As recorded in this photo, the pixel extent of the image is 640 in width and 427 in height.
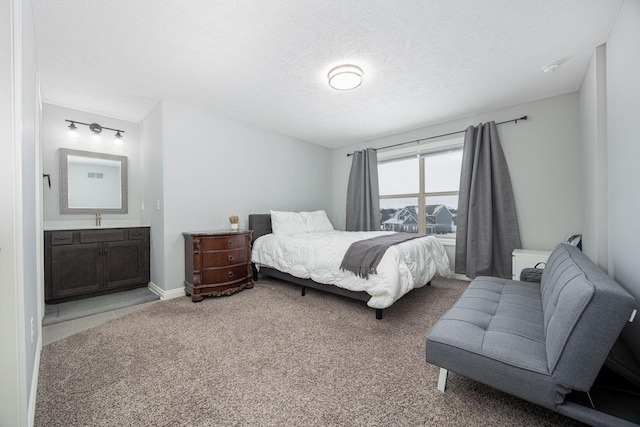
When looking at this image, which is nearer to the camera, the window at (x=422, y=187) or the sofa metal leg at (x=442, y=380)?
the sofa metal leg at (x=442, y=380)

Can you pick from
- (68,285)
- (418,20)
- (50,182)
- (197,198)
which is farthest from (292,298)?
(50,182)

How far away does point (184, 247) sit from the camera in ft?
10.8

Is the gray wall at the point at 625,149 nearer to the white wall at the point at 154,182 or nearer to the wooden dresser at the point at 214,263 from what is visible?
the wooden dresser at the point at 214,263

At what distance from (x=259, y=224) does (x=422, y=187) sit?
2.76 metres

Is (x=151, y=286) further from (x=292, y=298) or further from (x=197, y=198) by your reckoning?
(x=292, y=298)

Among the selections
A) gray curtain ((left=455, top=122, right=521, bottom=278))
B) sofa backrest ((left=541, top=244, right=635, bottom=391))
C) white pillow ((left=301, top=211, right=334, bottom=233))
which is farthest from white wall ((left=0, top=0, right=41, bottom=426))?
gray curtain ((left=455, top=122, right=521, bottom=278))

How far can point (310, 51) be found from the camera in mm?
2258

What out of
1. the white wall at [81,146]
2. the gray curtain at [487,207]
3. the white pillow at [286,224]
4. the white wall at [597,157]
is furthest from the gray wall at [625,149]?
the white wall at [81,146]

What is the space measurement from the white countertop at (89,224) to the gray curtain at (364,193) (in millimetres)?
3334

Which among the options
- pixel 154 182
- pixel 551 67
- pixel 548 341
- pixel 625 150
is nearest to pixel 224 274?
pixel 154 182

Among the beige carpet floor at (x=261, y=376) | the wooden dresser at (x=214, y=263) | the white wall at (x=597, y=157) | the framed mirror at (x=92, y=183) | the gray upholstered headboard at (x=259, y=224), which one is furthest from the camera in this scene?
the gray upholstered headboard at (x=259, y=224)

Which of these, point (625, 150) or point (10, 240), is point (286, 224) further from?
point (625, 150)

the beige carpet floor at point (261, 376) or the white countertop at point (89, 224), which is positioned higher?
the white countertop at point (89, 224)

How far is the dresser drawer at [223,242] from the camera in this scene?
305 cm
